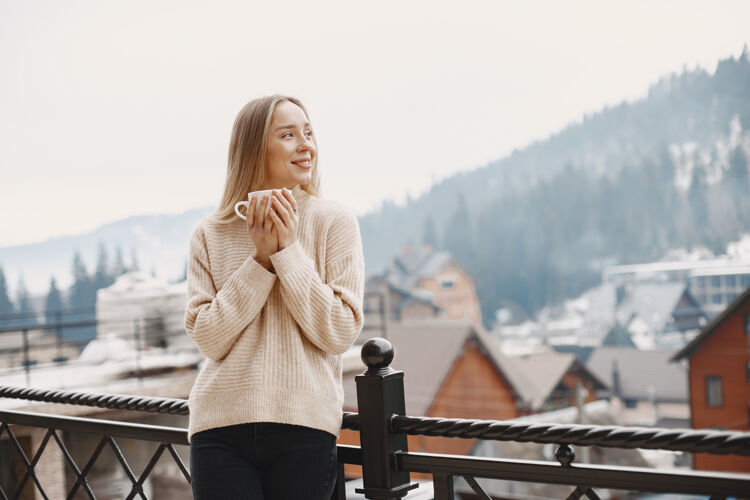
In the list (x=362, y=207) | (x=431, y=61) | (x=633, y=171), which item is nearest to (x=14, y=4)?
(x=362, y=207)

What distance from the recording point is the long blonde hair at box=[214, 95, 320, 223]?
1173 millimetres

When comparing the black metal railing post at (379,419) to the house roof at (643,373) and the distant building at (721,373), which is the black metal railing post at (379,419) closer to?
the distant building at (721,373)

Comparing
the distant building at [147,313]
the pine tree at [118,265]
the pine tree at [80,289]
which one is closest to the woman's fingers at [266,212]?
the distant building at [147,313]

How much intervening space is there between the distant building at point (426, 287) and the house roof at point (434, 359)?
11770mm

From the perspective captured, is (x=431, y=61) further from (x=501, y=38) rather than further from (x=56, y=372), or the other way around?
(x=56, y=372)

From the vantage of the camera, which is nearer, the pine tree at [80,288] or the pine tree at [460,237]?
the pine tree at [80,288]

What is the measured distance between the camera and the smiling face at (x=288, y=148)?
1177 mm

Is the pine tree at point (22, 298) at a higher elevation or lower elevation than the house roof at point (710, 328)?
higher

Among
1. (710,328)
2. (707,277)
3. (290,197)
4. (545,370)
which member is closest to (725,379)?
(710,328)

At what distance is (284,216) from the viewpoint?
107cm

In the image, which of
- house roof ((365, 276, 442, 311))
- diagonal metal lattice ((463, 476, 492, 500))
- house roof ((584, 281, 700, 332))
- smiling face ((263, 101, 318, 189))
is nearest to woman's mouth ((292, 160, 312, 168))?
smiling face ((263, 101, 318, 189))

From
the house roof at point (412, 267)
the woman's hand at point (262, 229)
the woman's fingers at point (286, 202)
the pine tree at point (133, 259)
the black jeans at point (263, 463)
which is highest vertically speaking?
the woman's fingers at point (286, 202)

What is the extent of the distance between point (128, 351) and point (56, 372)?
0.73 m

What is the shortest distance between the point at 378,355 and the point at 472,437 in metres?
0.19
